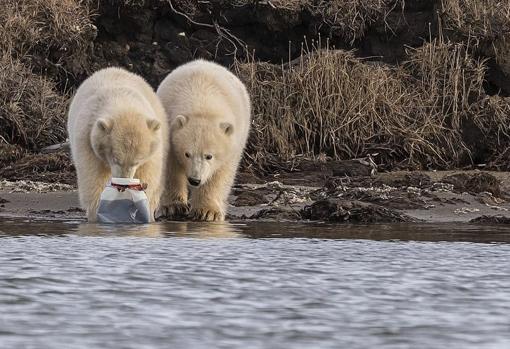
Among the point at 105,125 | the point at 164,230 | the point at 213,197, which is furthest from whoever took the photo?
the point at 213,197

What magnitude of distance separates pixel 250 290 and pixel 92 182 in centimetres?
391

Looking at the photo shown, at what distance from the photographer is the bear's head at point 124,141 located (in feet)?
27.8

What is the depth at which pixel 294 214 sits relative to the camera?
31.6 feet

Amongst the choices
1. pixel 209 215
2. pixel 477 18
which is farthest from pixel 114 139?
pixel 477 18

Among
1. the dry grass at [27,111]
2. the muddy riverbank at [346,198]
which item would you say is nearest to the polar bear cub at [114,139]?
the muddy riverbank at [346,198]

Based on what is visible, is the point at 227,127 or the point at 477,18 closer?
the point at 227,127

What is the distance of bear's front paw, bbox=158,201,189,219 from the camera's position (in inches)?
389

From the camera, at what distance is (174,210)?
9922 millimetres

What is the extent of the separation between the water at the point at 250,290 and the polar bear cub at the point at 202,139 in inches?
66.2

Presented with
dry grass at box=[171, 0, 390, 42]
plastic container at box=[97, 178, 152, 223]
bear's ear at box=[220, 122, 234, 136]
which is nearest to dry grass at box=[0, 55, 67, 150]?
dry grass at box=[171, 0, 390, 42]

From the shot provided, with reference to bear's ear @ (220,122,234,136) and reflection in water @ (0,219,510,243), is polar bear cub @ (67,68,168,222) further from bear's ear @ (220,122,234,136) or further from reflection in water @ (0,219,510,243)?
bear's ear @ (220,122,234,136)

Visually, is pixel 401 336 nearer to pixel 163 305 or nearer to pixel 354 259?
pixel 163 305

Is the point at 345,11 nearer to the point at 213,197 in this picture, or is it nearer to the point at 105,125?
the point at 213,197

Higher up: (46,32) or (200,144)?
(46,32)
